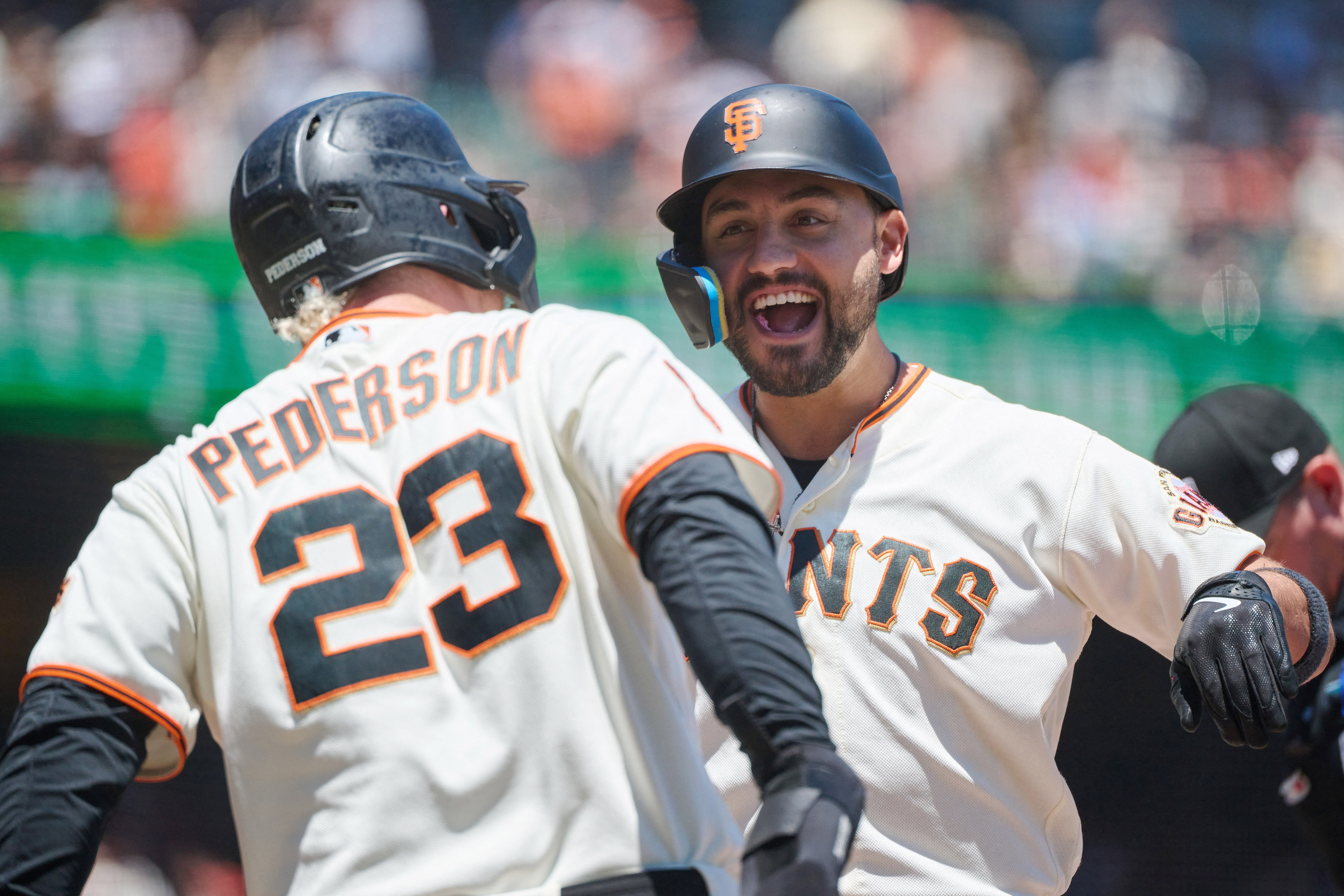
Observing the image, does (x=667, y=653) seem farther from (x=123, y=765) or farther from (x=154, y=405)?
(x=154, y=405)

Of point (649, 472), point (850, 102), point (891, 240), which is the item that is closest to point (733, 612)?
point (649, 472)

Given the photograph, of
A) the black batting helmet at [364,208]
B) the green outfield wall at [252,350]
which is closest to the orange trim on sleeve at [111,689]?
the black batting helmet at [364,208]

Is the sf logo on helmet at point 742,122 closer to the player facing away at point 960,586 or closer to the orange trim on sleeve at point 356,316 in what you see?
the player facing away at point 960,586

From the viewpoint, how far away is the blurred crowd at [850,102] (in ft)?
11.8

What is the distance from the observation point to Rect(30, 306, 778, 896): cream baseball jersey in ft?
4.24

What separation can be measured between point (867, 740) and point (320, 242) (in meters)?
1.17

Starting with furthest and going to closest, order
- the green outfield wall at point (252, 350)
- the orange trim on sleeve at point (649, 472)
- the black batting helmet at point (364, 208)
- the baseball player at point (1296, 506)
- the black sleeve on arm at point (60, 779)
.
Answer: the green outfield wall at point (252, 350), the baseball player at point (1296, 506), the black batting helmet at point (364, 208), the black sleeve on arm at point (60, 779), the orange trim on sleeve at point (649, 472)

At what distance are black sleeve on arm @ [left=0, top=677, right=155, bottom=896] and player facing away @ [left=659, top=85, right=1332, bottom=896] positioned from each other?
3.20 ft

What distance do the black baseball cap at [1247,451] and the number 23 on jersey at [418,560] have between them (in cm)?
219

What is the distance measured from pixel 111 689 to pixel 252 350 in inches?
90.0

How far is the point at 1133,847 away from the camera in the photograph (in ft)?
11.2

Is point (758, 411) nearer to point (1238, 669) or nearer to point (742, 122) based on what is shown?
point (742, 122)

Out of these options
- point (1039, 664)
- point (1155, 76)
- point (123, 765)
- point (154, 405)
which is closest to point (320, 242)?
point (123, 765)

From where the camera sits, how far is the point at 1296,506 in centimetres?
297
